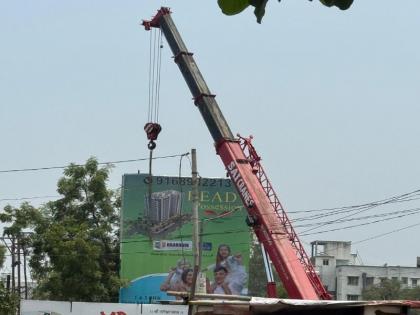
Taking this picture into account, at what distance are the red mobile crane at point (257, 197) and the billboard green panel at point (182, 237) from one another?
15661 millimetres

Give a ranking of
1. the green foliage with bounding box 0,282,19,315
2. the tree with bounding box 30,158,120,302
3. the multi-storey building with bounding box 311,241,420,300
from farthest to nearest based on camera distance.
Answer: the multi-storey building with bounding box 311,241,420,300
the tree with bounding box 30,158,120,302
the green foliage with bounding box 0,282,19,315

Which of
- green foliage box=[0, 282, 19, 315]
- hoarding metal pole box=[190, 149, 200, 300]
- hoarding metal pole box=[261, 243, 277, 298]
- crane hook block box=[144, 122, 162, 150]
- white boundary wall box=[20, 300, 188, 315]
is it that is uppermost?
crane hook block box=[144, 122, 162, 150]

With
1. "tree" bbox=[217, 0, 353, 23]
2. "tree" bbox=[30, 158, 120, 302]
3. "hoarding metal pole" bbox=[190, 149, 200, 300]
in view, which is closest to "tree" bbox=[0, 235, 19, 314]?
"tree" bbox=[30, 158, 120, 302]

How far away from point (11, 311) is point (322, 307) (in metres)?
26.4

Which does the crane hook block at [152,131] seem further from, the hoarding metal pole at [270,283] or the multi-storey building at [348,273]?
the multi-storey building at [348,273]

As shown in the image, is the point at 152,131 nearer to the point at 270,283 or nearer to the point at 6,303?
the point at 270,283

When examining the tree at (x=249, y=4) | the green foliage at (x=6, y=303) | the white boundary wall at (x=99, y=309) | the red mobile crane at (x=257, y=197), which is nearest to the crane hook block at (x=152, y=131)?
the red mobile crane at (x=257, y=197)

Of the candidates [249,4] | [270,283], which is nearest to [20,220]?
[270,283]

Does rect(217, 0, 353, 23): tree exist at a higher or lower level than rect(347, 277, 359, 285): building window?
higher

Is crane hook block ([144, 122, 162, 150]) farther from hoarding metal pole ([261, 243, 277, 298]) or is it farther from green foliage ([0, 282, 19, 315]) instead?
green foliage ([0, 282, 19, 315])

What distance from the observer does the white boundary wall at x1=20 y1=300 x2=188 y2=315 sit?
27.5 meters

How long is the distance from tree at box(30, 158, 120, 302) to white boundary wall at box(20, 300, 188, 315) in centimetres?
1084

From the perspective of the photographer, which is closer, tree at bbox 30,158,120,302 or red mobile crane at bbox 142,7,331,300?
red mobile crane at bbox 142,7,331,300

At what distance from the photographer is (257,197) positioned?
25141 mm
